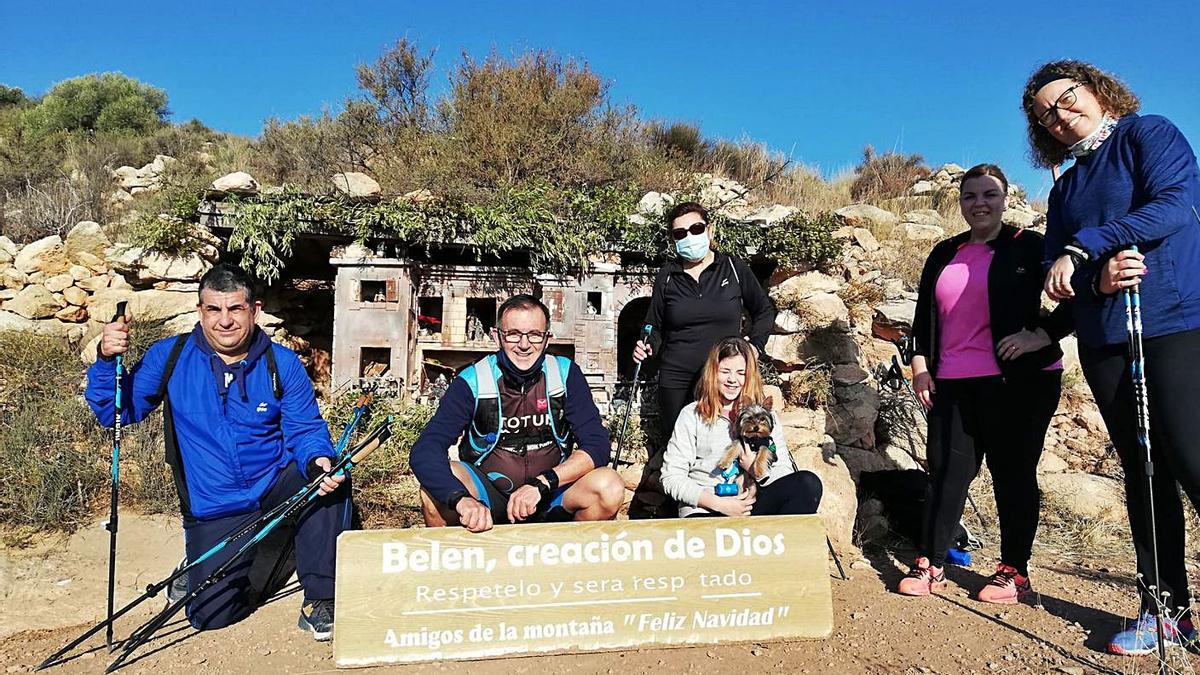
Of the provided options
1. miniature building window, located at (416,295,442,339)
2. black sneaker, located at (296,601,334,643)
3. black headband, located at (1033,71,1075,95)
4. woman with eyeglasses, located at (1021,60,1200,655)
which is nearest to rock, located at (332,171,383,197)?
miniature building window, located at (416,295,442,339)

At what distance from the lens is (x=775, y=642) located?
318 centimetres

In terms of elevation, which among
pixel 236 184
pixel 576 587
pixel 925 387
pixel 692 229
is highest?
pixel 236 184

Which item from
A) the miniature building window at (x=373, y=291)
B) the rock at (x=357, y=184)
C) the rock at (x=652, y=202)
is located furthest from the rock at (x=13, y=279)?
the rock at (x=652, y=202)

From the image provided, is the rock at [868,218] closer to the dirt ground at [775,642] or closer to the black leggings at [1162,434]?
the dirt ground at [775,642]

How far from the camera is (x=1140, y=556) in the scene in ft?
9.80

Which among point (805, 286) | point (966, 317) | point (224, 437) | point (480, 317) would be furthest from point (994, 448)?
point (480, 317)

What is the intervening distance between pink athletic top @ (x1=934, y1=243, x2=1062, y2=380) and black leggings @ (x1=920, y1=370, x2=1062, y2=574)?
0.08 meters

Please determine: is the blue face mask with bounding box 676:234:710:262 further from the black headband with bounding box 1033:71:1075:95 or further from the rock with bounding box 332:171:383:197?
the rock with bounding box 332:171:383:197

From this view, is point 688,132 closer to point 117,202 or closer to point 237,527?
point 117,202

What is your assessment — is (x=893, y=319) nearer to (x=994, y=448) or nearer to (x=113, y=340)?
(x=994, y=448)

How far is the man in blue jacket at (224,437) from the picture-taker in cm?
345

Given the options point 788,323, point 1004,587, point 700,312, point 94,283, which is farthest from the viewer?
point 94,283

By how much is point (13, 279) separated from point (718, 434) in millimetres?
8396

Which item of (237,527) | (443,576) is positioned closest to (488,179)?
(237,527)
